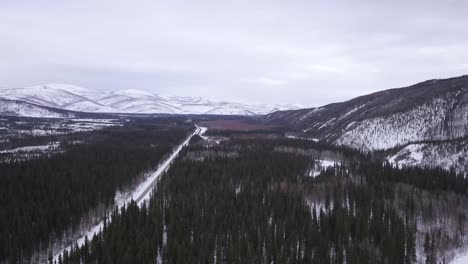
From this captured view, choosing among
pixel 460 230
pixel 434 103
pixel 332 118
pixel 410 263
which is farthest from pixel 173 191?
pixel 332 118

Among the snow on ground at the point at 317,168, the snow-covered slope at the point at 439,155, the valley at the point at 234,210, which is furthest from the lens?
the snow-covered slope at the point at 439,155

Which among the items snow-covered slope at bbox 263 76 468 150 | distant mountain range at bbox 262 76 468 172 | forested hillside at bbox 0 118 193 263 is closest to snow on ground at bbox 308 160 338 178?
distant mountain range at bbox 262 76 468 172

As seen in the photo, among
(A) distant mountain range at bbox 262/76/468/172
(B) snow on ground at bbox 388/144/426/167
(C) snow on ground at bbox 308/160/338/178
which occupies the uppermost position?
(A) distant mountain range at bbox 262/76/468/172

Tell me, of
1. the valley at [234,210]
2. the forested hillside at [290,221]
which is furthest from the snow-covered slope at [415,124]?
the forested hillside at [290,221]

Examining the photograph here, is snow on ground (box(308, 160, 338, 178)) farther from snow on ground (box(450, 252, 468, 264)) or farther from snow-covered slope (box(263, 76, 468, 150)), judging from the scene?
snow on ground (box(450, 252, 468, 264))

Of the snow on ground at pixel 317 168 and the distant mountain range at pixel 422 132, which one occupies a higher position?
the distant mountain range at pixel 422 132

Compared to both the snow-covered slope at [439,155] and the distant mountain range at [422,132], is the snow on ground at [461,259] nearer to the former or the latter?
the snow-covered slope at [439,155]

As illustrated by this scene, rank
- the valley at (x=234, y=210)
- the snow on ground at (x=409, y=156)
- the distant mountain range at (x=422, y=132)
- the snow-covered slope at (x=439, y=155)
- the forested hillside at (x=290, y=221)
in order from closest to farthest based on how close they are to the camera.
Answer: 1. the forested hillside at (x=290, y=221)
2. the valley at (x=234, y=210)
3. the snow-covered slope at (x=439, y=155)
4. the distant mountain range at (x=422, y=132)
5. the snow on ground at (x=409, y=156)
